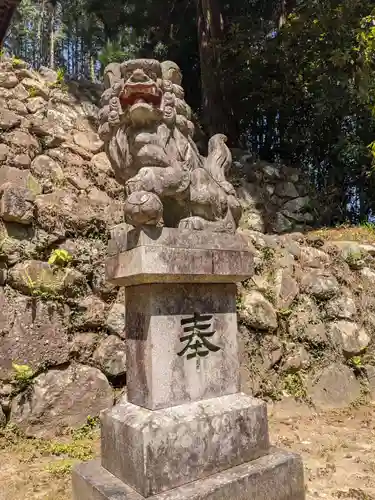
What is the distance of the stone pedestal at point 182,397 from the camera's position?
2.31 meters

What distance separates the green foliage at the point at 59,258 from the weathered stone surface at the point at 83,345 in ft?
2.81

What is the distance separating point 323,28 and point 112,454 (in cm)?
797

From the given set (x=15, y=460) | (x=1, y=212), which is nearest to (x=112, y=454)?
(x=15, y=460)

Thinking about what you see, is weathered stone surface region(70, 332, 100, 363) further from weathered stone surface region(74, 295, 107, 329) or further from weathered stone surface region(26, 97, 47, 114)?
weathered stone surface region(26, 97, 47, 114)

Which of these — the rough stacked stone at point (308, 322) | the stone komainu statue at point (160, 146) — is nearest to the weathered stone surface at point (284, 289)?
the rough stacked stone at point (308, 322)

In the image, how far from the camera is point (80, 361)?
4.64 metres

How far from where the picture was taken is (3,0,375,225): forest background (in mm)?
7867

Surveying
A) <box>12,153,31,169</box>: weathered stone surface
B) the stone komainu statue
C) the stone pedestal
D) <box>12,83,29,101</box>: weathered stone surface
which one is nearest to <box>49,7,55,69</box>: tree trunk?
<box>12,83,29,101</box>: weathered stone surface

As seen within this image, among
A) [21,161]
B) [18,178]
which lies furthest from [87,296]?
[21,161]

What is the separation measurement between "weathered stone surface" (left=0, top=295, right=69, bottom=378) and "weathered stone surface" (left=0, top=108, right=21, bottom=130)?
10.5 ft

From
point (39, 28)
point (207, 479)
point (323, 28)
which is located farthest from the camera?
point (39, 28)

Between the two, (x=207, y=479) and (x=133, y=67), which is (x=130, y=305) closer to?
(x=207, y=479)

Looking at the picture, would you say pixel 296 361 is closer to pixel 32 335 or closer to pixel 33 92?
pixel 32 335

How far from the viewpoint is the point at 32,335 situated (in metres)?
4.48
